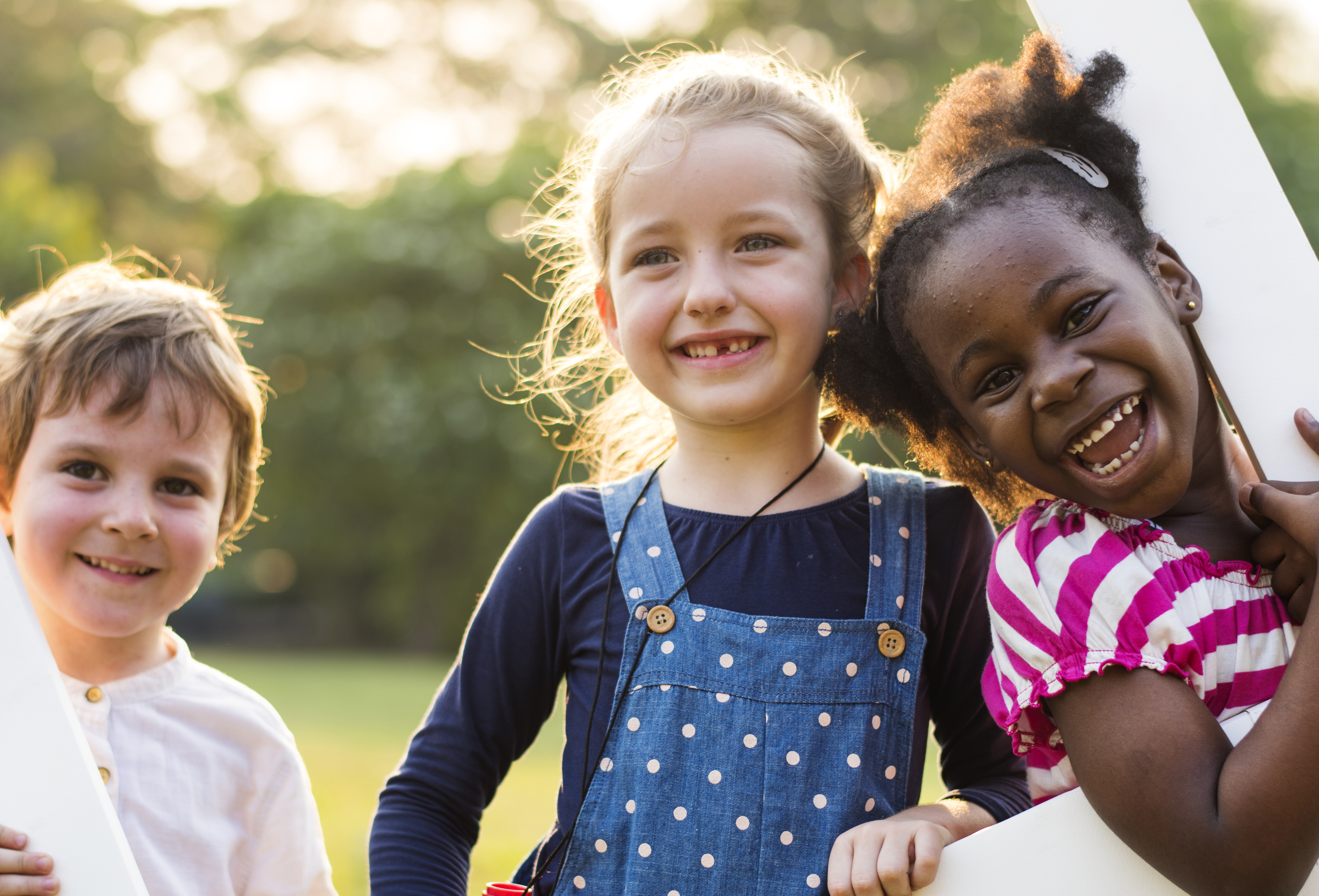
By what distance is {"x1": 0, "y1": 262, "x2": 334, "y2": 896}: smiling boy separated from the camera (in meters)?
2.15

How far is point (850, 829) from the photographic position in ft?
5.96

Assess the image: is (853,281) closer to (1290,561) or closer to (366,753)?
(1290,561)

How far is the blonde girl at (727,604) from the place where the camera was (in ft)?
6.10

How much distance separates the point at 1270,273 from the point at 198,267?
83.0ft

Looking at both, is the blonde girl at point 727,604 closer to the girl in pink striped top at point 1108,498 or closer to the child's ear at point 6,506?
the girl in pink striped top at point 1108,498

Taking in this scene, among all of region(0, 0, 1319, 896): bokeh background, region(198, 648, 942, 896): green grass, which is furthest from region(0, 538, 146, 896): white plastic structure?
region(0, 0, 1319, 896): bokeh background

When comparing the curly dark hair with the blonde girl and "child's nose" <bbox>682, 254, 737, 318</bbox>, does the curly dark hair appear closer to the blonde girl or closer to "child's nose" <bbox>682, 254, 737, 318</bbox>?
the blonde girl

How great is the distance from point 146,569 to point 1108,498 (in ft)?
5.75

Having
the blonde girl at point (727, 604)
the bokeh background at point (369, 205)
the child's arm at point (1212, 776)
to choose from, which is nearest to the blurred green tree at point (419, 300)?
the bokeh background at point (369, 205)

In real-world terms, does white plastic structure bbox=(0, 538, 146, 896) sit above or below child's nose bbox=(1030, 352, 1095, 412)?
below

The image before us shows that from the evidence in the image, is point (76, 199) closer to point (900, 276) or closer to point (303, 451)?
point (303, 451)

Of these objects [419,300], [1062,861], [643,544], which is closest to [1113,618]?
[1062,861]

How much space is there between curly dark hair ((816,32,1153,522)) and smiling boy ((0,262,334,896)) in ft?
4.19

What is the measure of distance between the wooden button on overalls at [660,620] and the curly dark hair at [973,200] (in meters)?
0.51
